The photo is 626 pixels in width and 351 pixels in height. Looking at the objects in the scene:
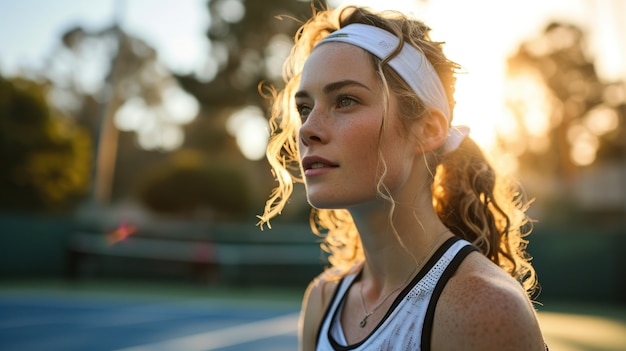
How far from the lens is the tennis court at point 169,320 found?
27.6ft

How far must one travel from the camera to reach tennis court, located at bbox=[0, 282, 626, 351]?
27.6 ft

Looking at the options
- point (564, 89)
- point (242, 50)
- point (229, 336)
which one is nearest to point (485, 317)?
point (229, 336)

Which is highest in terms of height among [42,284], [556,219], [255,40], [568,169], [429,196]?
[255,40]

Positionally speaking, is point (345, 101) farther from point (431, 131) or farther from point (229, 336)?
point (229, 336)

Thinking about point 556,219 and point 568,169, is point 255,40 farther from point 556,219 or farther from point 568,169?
point 568,169

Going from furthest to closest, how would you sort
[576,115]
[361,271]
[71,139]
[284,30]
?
[576,115] < [284,30] < [71,139] < [361,271]

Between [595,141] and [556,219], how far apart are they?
15.3 meters

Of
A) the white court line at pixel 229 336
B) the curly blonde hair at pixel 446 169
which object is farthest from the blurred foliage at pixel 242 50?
the curly blonde hair at pixel 446 169

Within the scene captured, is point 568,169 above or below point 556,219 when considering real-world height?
above

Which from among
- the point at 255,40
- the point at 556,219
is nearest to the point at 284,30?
the point at 255,40

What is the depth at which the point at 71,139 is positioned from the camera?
2795cm

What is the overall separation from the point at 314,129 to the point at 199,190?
22.1m

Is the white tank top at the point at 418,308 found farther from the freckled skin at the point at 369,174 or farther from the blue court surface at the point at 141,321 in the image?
the blue court surface at the point at 141,321

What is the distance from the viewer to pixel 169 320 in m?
10.5
